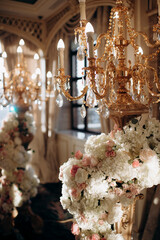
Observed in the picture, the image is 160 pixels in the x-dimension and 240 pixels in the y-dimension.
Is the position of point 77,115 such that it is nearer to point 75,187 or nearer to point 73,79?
point 73,79

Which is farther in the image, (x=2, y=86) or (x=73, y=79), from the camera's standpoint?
(x=73, y=79)

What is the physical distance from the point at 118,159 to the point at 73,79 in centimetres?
333

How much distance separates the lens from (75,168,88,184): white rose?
134 centimetres

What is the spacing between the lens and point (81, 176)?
1347mm

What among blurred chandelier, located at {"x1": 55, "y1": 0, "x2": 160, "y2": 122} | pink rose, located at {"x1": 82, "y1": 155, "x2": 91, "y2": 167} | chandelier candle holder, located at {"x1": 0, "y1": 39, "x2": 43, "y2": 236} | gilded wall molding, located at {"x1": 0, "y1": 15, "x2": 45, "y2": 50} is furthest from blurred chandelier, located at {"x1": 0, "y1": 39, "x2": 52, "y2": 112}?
gilded wall molding, located at {"x1": 0, "y1": 15, "x2": 45, "y2": 50}

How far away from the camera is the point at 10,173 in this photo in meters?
2.86

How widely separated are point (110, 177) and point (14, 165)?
1796 millimetres

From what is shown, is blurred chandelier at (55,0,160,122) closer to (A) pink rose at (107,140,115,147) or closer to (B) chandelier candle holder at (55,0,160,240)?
(B) chandelier candle holder at (55,0,160,240)

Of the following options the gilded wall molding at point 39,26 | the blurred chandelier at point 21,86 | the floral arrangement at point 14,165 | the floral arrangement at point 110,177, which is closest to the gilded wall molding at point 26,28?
the gilded wall molding at point 39,26

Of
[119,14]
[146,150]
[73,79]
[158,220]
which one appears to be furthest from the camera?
[73,79]

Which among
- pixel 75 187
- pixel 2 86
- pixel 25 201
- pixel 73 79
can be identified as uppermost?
pixel 73 79

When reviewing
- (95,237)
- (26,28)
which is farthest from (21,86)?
(26,28)

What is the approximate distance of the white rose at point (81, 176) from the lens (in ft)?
4.41

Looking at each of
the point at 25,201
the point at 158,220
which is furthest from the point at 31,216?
the point at 158,220
